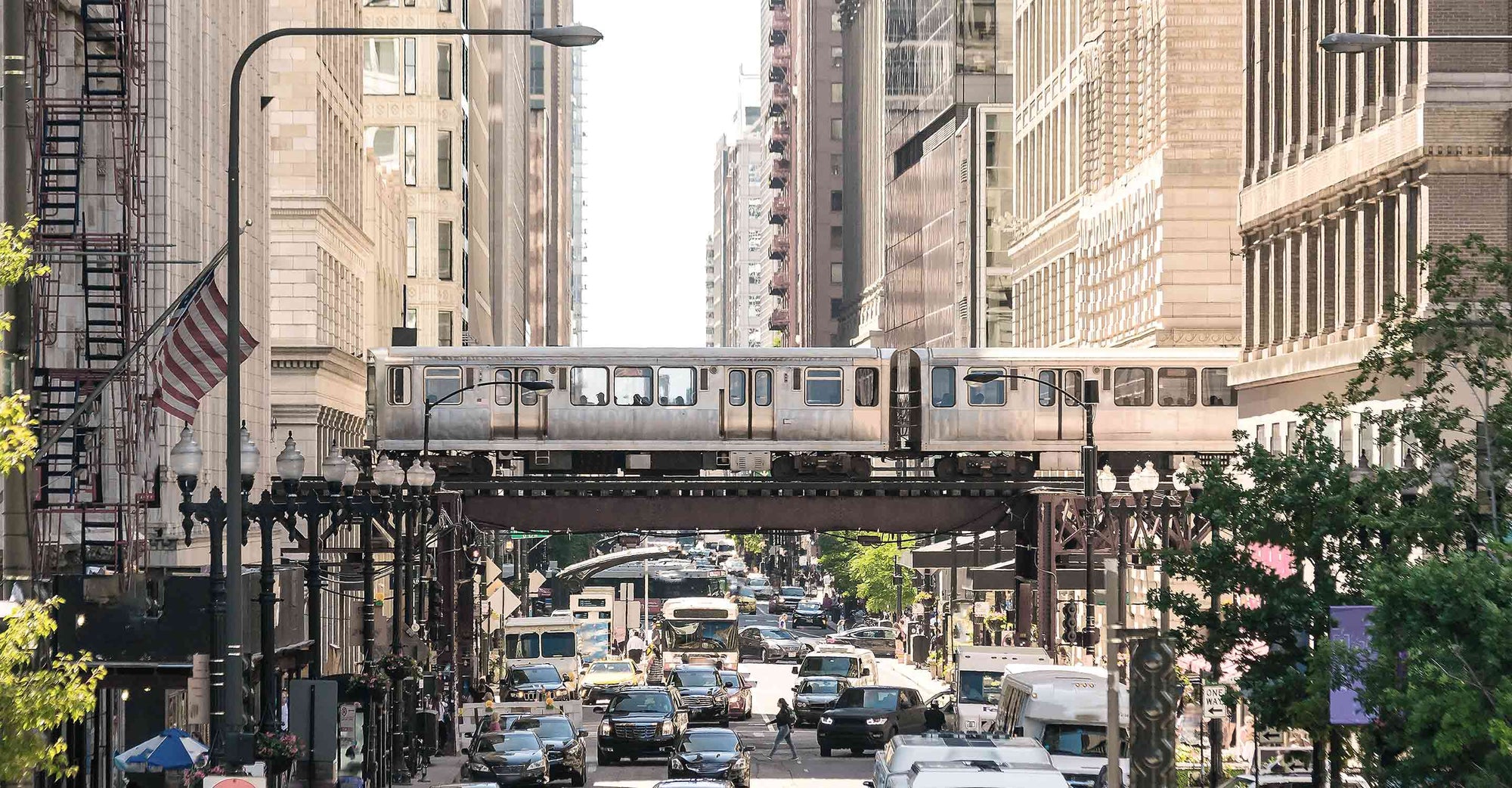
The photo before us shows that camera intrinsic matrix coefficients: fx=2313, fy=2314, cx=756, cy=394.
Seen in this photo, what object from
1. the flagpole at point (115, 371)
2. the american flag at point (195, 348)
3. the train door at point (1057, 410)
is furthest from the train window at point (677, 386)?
the american flag at point (195, 348)

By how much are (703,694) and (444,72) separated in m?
50.5

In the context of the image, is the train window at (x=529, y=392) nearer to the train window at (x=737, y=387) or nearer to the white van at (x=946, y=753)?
the train window at (x=737, y=387)

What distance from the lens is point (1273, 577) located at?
92.6 ft

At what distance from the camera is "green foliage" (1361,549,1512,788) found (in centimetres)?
2072

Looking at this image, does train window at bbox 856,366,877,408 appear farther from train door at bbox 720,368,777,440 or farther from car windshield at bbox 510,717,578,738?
car windshield at bbox 510,717,578,738

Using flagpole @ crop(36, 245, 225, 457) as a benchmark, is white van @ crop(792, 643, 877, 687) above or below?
below

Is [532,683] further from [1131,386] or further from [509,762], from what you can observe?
[509,762]

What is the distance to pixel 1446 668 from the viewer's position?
70.3 ft

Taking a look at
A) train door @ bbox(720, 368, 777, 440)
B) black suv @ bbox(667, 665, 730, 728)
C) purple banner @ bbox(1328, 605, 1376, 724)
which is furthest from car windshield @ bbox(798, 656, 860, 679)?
purple banner @ bbox(1328, 605, 1376, 724)

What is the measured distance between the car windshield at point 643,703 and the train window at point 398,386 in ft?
40.6

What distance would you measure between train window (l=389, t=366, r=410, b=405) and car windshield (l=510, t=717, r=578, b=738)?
16.1 m

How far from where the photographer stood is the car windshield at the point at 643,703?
4806 cm

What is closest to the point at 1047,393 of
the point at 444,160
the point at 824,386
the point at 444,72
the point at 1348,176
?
the point at 824,386

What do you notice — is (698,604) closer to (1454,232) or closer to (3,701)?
(1454,232)
